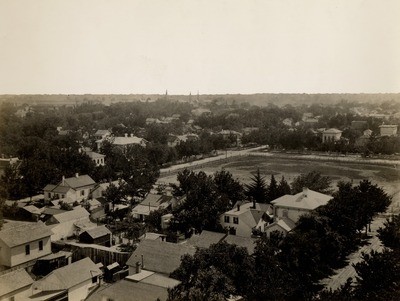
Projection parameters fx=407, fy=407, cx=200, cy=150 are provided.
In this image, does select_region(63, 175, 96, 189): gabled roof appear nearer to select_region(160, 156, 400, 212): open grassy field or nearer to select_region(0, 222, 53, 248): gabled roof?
select_region(160, 156, 400, 212): open grassy field

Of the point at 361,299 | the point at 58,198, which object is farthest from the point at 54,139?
the point at 361,299

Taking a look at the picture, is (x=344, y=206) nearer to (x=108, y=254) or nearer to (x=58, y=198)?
(x=108, y=254)

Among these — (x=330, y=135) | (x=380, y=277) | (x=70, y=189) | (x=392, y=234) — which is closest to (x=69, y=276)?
(x=380, y=277)

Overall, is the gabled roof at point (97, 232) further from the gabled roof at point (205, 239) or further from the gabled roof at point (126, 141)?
the gabled roof at point (126, 141)

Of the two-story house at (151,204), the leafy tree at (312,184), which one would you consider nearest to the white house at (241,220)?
the two-story house at (151,204)

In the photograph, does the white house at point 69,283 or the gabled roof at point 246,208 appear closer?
the white house at point 69,283

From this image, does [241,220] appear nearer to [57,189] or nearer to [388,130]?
[57,189]
